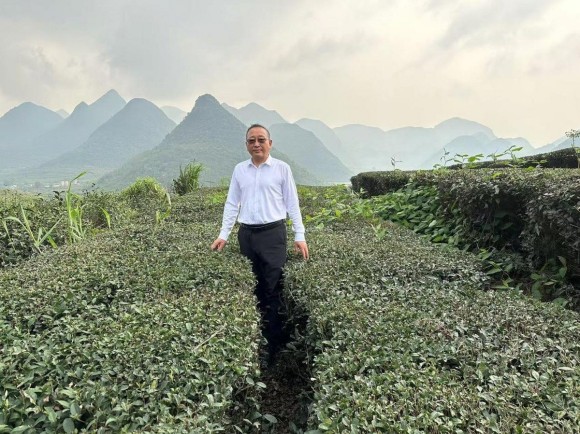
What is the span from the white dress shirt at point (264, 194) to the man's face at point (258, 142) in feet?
0.36

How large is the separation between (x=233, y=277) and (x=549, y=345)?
6.32 feet

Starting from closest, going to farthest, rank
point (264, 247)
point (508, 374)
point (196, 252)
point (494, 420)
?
point (494, 420) < point (508, 374) < point (264, 247) < point (196, 252)

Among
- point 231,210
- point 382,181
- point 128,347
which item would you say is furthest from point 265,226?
point 382,181

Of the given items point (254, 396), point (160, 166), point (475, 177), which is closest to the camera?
point (254, 396)

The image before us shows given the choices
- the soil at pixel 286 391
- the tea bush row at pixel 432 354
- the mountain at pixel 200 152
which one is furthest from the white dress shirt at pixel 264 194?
the mountain at pixel 200 152

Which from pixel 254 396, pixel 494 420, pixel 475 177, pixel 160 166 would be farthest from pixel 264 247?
pixel 160 166

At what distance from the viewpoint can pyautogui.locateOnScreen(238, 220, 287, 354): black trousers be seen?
326 cm

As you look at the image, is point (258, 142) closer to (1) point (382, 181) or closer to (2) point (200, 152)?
(1) point (382, 181)

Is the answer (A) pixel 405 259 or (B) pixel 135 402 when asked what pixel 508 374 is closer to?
(B) pixel 135 402

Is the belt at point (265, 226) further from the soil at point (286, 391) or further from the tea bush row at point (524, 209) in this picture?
the tea bush row at point (524, 209)

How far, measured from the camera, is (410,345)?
6.22 ft

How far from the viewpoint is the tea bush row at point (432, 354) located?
1412mm

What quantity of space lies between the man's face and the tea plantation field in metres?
0.87

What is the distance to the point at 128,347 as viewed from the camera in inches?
69.5
